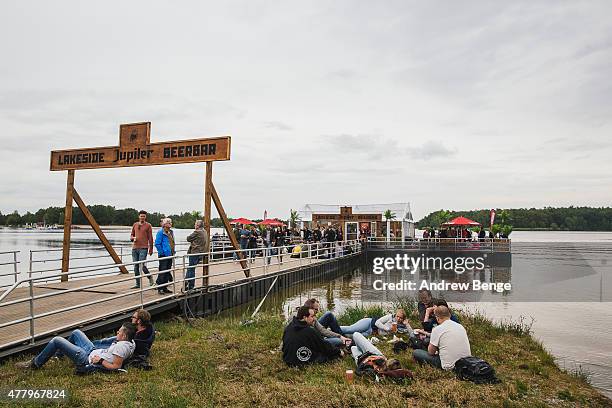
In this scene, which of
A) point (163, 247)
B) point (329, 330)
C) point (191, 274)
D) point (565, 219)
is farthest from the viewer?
point (565, 219)

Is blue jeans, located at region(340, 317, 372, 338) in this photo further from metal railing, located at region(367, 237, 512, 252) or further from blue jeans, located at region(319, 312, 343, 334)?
metal railing, located at region(367, 237, 512, 252)

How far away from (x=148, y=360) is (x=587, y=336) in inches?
411

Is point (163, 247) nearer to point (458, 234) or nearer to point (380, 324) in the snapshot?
point (380, 324)

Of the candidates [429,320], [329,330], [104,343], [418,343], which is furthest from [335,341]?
[104,343]

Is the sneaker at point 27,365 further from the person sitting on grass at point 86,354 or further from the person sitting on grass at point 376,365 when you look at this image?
the person sitting on grass at point 376,365

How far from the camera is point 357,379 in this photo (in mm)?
6047

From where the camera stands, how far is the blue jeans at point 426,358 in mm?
6496

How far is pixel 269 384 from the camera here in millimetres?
5883

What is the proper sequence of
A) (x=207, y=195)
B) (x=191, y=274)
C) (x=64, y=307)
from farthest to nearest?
(x=191, y=274)
(x=207, y=195)
(x=64, y=307)

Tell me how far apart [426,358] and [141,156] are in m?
8.84

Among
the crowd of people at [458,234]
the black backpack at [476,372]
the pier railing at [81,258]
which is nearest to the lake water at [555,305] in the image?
the pier railing at [81,258]

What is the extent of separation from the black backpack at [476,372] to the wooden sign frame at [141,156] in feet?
22.8

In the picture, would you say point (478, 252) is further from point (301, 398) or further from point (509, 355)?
point (301, 398)

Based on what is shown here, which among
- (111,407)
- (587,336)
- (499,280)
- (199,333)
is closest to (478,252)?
(499,280)
